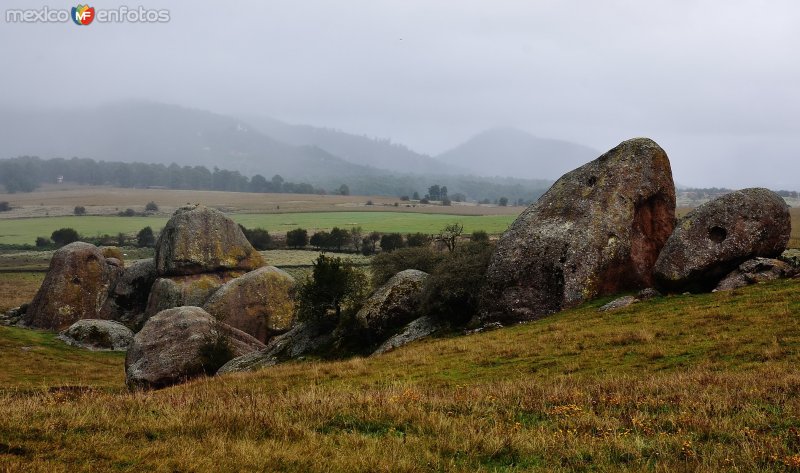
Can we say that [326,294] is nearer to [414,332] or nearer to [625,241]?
→ [414,332]

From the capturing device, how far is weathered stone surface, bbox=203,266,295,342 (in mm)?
51375

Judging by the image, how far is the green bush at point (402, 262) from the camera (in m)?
48.3

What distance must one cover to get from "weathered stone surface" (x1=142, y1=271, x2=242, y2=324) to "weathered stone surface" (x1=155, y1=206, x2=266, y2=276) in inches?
55.5

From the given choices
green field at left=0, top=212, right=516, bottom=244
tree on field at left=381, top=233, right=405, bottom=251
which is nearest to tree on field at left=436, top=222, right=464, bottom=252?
tree on field at left=381, top=233, right=405, bottom=251

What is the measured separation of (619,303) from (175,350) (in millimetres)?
26528

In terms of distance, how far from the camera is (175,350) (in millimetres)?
36219

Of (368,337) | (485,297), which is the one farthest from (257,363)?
(485,297)

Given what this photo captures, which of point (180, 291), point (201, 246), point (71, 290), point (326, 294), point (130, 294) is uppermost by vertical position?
point (201, 246)

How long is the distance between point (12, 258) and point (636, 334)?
140953 millimetres

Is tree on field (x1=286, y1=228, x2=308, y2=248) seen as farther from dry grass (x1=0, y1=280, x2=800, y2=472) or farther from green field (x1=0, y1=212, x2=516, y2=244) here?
dry grass (x1=0, y1=280, x2=800, y2=472)

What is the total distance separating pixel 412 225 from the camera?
176 meters

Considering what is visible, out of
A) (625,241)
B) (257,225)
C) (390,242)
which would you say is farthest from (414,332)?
(257,225)

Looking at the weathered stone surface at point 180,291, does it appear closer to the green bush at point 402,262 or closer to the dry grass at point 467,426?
the green bush at point 402,262

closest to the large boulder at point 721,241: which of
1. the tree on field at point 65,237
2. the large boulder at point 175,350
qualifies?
the large boulder at point 175,350
